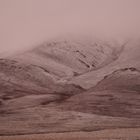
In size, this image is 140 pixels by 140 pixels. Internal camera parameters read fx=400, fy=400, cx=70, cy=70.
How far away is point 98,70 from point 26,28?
11293 mm

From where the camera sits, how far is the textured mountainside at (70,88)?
90.6ft

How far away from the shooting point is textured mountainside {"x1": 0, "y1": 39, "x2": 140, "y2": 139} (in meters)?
27.6

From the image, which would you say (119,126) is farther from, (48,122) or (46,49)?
(46,49)

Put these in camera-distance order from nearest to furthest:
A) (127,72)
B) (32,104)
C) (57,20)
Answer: (32,104)
(127,72)
(57,20)

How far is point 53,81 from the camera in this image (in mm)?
32469

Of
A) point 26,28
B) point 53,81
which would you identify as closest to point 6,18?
point 26,28

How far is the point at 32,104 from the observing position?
30.1 metres

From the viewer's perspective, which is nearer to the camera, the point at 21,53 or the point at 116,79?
the point at 116,79

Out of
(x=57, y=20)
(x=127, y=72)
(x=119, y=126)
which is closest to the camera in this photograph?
(x=119, y=126)

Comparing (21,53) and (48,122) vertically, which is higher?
(21,53)

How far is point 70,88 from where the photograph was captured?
31.6 metres

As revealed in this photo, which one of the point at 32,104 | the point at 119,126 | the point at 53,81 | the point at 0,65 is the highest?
the point at 0,65

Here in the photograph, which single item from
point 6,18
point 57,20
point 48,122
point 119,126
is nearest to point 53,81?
point 48,122

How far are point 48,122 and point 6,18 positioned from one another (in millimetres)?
18641
